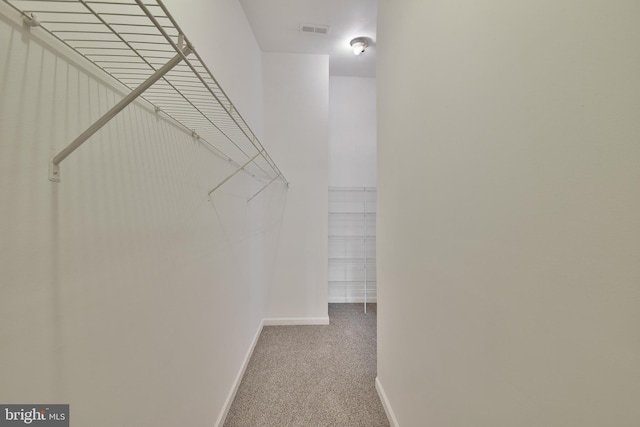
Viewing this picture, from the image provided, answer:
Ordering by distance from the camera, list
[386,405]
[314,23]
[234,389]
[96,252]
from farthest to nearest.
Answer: [314,23] < [234,389] < [386,405] < [96,252]

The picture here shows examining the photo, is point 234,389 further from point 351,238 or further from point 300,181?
point 351,238

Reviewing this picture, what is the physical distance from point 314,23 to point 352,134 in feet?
4.58

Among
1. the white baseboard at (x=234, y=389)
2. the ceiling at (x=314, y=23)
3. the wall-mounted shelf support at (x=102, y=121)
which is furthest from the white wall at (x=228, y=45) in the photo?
the white baseboard at (x=234, y=389)

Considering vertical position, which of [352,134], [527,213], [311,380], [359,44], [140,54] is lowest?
[311,380]

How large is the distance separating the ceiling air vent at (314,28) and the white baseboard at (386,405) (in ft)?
9.99

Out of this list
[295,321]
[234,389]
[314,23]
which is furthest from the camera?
[295,321]

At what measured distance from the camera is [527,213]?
525 mm

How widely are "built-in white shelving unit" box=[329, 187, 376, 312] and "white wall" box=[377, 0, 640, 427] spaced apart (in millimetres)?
2240

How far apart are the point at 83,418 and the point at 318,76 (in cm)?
304

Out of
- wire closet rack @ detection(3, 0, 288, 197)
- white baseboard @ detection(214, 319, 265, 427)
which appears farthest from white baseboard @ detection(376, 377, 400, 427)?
wire closet rack @ detection(3, 0, 288, 197)

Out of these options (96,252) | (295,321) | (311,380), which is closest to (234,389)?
(311,380)

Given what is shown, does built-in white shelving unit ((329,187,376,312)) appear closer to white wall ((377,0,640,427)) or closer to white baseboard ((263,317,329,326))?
white baseboard ((263,317,329,326))

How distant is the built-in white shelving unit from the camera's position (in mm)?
3312

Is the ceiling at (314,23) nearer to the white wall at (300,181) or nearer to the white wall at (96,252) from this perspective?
the white wall at (300,181)
